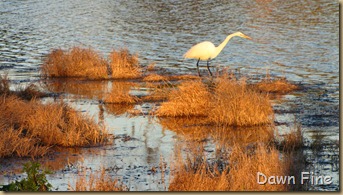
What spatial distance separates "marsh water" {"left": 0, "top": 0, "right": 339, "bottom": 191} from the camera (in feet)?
35.0

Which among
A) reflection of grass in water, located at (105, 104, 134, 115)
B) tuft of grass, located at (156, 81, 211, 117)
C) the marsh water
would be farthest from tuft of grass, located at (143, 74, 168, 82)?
tuft of grass, located at (156, 81, 211, 117)

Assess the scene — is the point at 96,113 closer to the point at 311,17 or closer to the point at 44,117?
the point at 44,117

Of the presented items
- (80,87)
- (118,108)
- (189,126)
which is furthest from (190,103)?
(80,87)

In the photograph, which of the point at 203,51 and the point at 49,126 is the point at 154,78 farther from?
the point at 49,126

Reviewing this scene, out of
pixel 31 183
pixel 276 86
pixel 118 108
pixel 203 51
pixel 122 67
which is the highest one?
pixel 203 51

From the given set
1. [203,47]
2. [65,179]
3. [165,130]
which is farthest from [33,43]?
[65,179]

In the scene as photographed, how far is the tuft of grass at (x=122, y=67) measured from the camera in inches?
723

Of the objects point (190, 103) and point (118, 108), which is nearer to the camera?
point (190, 103)

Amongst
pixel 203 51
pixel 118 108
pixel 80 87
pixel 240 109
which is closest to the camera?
pixel 240 109

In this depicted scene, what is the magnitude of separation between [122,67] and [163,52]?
5.46 metres

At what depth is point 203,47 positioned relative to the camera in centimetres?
1784

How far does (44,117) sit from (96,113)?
287 centimetres

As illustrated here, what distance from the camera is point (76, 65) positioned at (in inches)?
730

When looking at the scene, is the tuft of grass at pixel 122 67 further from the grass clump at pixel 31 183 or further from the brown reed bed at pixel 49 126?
the grass clump at pixel 31 183
